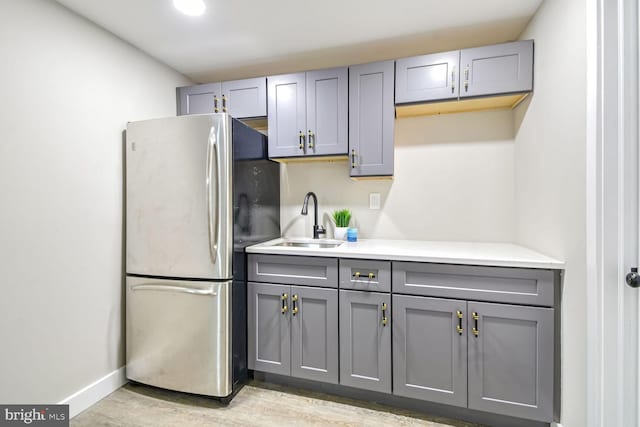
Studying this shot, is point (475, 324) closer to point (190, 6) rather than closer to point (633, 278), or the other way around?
point (633, 278)

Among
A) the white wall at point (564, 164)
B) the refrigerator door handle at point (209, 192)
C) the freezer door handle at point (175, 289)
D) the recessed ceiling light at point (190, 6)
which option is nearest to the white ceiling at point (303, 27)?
the recessed ceiling light at point (190, 6)

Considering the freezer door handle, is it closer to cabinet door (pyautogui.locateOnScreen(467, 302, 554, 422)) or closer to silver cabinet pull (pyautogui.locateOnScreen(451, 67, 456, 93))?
cabinet door (pyautogui.locateOnScreen(467, 302, 554, 422))

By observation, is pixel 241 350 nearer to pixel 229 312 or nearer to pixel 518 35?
pixel 229 312

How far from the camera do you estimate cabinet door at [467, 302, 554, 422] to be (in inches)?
57.0

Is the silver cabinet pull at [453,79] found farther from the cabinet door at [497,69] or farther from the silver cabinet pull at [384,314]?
the silver cabinet pull at [384,314]

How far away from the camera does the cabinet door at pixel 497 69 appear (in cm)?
176

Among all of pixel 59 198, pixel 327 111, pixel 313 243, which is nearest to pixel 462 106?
pixel 327 111

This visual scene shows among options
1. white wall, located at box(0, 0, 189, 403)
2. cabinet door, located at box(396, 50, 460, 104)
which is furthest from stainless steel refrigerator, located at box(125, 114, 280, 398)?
cabinet door, located at box(396, 50, 460, 104)

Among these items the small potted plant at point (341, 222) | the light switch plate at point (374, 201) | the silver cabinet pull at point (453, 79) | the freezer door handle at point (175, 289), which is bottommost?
the freezer door handle at point (175, 289)

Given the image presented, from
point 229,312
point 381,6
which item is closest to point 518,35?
point 381,6

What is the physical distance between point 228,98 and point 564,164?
7.48ft

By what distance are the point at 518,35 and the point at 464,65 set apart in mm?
472

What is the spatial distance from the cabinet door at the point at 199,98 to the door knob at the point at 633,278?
2601mm

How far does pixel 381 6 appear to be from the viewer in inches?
65.7
